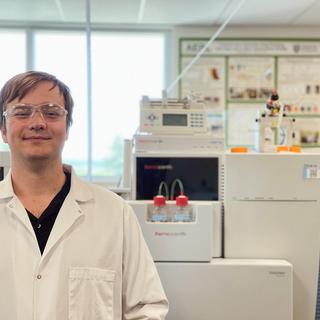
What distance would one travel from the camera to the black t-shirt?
1157mm

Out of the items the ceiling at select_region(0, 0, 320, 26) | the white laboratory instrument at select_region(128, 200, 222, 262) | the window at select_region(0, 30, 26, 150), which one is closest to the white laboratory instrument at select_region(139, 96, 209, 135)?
the white laboratory instrument at select_region(128, 200, 222, 262)

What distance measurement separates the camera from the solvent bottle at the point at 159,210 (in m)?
1.72

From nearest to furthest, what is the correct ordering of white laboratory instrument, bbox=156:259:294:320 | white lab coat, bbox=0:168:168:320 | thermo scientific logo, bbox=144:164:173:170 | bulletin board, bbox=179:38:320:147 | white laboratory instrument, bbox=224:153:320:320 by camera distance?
white lab coat, bbox=0:168:168:320
white laboratory instrument, bbox=156:259:294:320
white laboratory instrument, bbox=224:153:320:320
thermo scientific logo, bbox=144:164:173:170
bulletin board, bbox=179:38:320:147

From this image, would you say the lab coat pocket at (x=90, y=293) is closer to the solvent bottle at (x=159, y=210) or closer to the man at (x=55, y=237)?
the man at (x=55, y=237)

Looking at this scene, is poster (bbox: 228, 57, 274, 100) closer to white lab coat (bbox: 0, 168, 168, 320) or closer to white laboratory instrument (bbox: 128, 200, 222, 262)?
white laboratory instrument (bbox: 128, 200, 222, 262)

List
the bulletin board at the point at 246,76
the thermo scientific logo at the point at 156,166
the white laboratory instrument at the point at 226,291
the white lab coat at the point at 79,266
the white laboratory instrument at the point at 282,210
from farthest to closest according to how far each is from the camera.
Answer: the bulletin board at the point at 246,76 < the thermo scientific logo at the point at 156,166 < the white laboratory instrument at the point at 282,210 < the white laboratory instrument at the point at 226,291 < the white lab coat at the point at 79,266

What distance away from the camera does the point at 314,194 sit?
184 cm

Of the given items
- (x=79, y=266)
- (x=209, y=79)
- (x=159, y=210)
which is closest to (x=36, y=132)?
(x=79, y=266)

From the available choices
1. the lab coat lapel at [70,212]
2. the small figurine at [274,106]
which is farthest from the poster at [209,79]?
the lab coat lapel at [70,212]

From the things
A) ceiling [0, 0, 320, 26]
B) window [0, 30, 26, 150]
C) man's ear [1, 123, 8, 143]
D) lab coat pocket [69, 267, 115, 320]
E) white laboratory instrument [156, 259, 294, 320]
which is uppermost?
ceiling [0, 0, 320, 26]

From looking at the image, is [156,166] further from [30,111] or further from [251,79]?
[251,79]

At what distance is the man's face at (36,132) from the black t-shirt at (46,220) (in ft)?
0.41

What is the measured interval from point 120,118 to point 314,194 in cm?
247

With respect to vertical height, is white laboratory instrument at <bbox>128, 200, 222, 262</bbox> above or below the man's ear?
below
